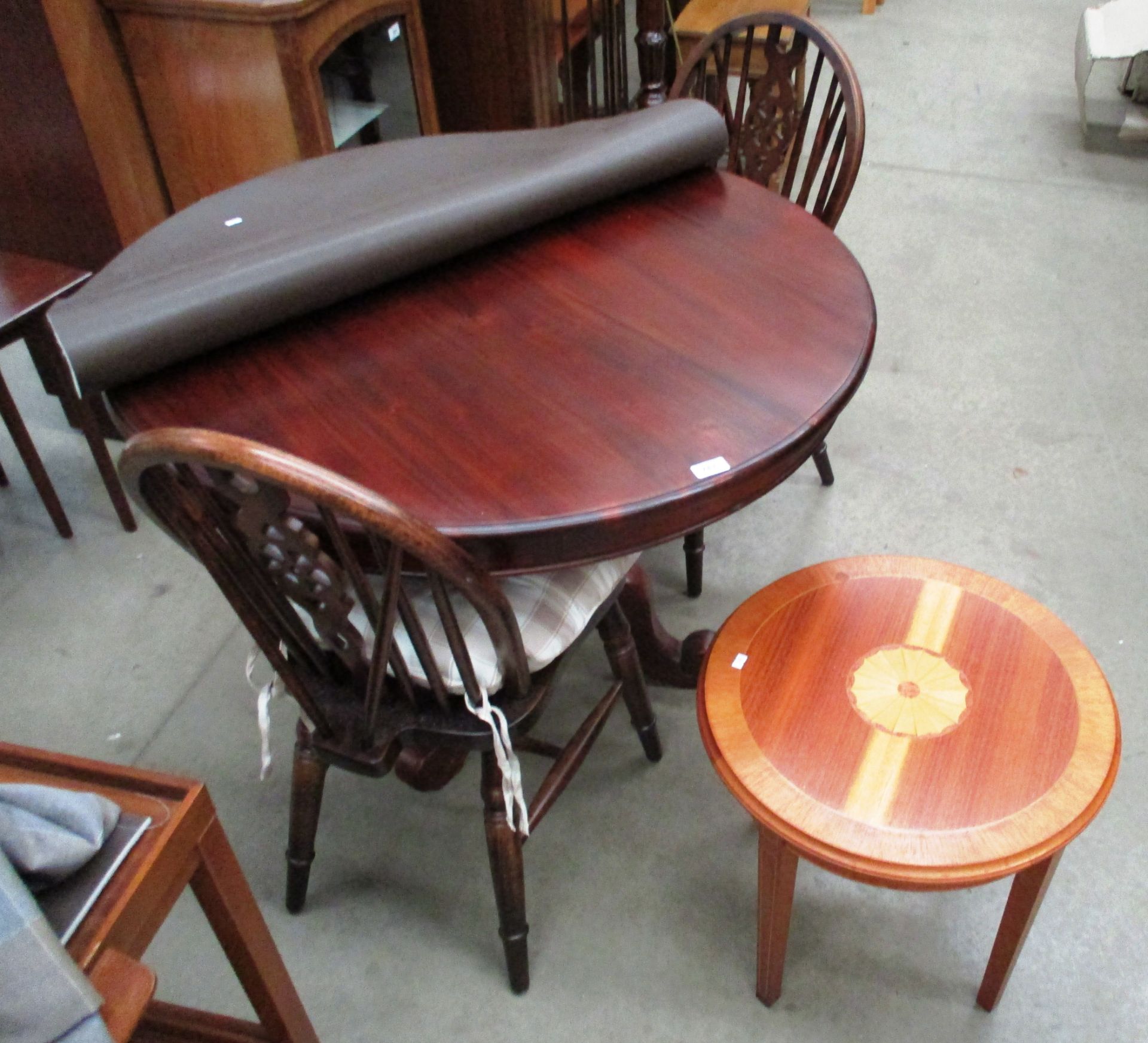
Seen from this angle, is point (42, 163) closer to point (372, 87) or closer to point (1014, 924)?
point (372, 87)

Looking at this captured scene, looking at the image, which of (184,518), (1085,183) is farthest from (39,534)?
(1085,183)

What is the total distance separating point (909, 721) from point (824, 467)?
1.06 metres

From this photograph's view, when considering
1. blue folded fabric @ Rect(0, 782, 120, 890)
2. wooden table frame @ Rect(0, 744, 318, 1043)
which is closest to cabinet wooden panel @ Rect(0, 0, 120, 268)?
wooden table frame @ Rect(0, 744, 318, 1043)

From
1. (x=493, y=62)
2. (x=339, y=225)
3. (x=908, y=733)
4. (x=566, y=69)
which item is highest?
(x=339, y=225)

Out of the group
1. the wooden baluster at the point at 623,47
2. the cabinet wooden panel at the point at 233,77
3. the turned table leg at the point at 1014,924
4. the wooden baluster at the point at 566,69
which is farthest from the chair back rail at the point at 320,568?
the wooden baluster at the point at 623,47

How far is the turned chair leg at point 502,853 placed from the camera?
124 centimetres

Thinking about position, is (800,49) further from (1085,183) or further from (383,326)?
(1085,183)

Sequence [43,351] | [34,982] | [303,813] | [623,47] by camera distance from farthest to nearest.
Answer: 1. [623,47]
2. [43,351]
3. [303,813]
4. [34,982]

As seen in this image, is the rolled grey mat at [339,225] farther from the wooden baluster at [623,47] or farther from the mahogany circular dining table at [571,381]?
the wooden baluster at [623,47]

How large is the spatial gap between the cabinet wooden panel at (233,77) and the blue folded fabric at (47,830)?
1.65 metres

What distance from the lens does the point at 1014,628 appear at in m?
1.20

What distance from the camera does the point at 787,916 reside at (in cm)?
120

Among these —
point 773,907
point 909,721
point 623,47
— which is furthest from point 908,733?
point 623,47

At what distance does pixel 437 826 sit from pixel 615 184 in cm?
103
